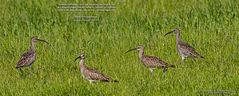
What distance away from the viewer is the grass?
12219 millimetres

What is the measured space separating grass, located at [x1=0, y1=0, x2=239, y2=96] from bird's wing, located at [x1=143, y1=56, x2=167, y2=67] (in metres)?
0.13

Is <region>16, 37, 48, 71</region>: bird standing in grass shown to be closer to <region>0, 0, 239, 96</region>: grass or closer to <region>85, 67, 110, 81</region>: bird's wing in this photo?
A: <region>0, 0, 239, 96</region>: grass

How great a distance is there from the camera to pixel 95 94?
11914mm

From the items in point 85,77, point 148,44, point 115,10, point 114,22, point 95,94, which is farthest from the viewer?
point 115,10

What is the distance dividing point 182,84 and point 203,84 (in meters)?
0.32

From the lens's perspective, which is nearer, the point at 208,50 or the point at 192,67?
the point at 192,67

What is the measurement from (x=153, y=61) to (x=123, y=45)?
177 centimetres

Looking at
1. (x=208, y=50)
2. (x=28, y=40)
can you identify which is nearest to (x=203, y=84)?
(x=208, y=50)

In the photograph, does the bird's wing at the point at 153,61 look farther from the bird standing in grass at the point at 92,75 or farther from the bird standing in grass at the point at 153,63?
the bird standing in grass at the point at 92,75

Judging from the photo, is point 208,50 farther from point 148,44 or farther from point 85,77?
point 85,77

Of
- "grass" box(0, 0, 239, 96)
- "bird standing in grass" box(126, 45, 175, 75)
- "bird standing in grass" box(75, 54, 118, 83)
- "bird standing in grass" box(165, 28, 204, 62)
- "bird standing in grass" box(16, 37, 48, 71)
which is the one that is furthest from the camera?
"bird standing in grass" box(165, 28, 204, 62)

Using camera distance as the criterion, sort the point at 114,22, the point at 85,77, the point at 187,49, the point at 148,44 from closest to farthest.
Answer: the point at 85,77
the point at 187,49
the point at 148,44
the point at 114,22

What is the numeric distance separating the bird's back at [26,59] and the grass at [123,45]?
0.15 m

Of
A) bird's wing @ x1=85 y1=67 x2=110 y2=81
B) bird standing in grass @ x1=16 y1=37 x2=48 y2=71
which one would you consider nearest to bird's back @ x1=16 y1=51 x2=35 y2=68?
bird standing in grass @ x1=16 y1=37 x2=48 y2=71
